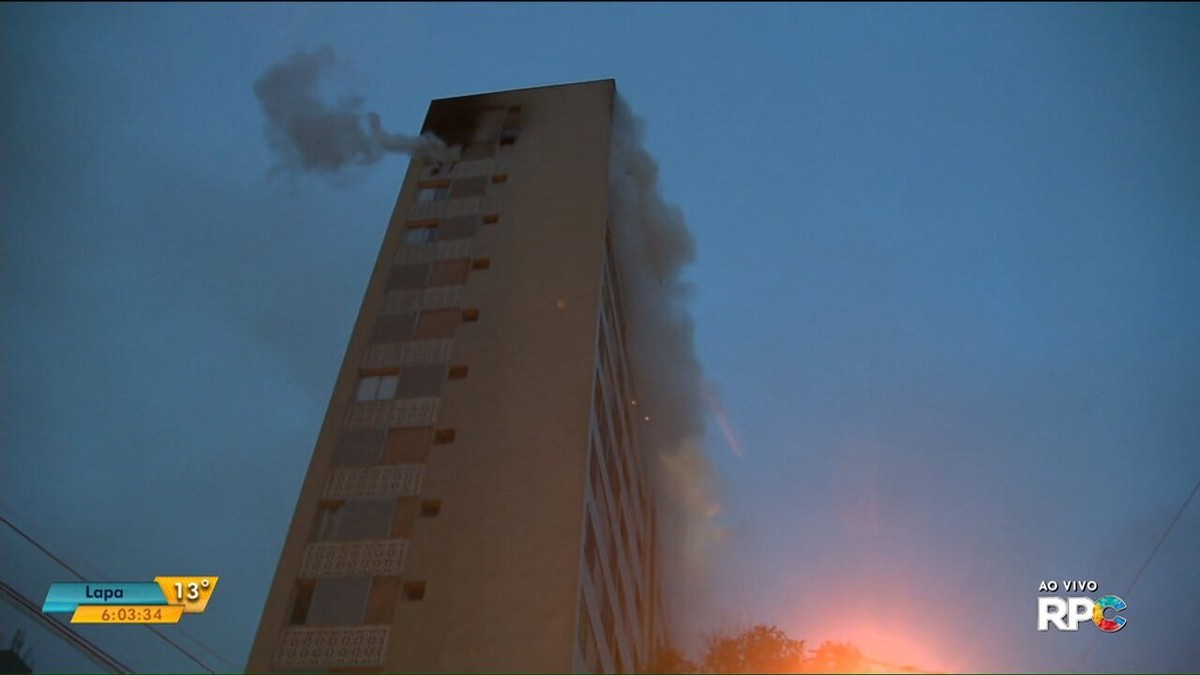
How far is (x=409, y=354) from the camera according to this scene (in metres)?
28.5

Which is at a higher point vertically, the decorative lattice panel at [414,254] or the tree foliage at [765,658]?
the decorative lattice panel at [414,254]

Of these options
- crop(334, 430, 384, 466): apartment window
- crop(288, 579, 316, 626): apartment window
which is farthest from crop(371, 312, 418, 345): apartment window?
crop(288, 579, 316, 626): apartment window

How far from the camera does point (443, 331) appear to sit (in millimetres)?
29000

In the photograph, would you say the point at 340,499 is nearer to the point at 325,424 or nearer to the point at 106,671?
the point at 325,424

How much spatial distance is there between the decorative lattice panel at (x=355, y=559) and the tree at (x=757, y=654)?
357 inches

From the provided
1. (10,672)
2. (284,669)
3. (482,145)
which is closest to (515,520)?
(284,669)

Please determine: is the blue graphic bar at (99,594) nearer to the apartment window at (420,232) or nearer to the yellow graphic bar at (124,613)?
the yellow graphic bar at (124,613)

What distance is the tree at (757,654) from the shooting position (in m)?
24.4

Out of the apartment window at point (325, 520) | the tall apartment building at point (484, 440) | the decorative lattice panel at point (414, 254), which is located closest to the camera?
the tall apartment building at point (484, 440)

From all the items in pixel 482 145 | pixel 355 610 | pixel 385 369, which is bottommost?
pixel 355 610

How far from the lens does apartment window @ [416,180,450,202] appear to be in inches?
1335

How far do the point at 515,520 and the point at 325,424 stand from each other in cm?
722

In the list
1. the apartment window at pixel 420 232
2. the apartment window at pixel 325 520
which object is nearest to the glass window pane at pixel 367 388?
the apartment window at pixel 325 520

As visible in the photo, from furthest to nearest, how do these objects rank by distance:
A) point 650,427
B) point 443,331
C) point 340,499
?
point 650,427 → point 443,331 → point 340,499
